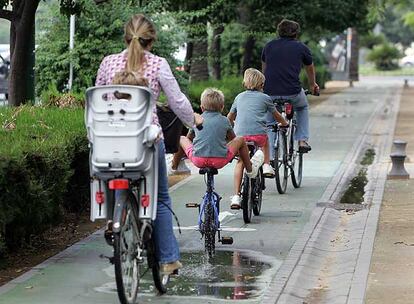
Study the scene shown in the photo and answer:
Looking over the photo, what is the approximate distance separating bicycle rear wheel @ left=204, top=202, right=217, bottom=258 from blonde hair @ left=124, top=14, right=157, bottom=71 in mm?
1968

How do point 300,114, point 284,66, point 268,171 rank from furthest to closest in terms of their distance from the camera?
1. point 300,114
2. point 284,66
3. point 268,171

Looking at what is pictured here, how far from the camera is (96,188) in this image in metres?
6.66

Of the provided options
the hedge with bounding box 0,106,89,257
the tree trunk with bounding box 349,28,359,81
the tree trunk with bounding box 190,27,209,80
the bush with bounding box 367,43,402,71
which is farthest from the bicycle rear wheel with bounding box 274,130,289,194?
the bush with bounding box 367,43,402,71

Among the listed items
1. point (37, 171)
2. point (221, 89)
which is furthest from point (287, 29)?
point (221, 89)

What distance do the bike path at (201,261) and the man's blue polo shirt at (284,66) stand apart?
1.26 meters

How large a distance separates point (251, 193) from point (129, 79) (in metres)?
3.72

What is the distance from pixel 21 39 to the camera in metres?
11.8

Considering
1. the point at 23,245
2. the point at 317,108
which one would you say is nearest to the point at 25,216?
the point at 23,245

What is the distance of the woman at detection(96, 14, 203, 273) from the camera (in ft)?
22.0

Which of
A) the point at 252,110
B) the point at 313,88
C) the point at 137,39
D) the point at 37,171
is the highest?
the point at 137,39

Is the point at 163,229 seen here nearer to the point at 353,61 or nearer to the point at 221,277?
the point at 221,277

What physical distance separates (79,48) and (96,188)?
35.3 ft

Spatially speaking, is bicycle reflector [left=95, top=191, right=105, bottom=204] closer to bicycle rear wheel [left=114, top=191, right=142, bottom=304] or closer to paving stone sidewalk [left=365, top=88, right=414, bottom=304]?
bicycle rear wheel [left=114, top=191, right=142, bottom=304]

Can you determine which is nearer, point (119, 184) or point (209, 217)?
point (119, 184)
